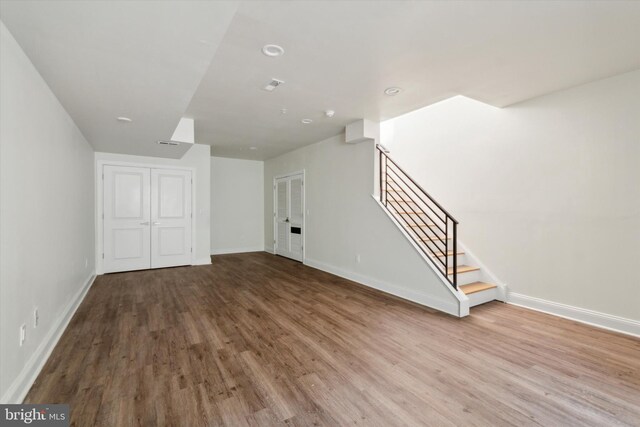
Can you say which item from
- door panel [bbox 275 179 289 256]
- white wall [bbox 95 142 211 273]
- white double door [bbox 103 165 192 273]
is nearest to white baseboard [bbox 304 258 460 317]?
door panel [bbox 275 179 289 256]

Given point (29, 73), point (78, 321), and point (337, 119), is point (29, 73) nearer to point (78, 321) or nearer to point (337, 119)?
point (78, 321)

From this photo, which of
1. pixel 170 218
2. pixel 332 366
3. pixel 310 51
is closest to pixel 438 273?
pixel 332 366

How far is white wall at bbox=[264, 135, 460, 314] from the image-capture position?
3.95 m

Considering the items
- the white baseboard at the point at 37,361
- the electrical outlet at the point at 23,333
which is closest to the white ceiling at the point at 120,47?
the electrical outlet at the point at 23,333

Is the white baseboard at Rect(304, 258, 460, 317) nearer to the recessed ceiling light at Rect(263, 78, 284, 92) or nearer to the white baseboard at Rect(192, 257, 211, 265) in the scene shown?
the white baseboard at Rect(192, 257, 211, 265)

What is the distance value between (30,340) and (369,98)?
13.1ft

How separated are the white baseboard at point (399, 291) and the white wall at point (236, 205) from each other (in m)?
3.11

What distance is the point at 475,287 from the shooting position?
3.88 m

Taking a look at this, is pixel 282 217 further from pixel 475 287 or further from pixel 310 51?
pixel 310 51

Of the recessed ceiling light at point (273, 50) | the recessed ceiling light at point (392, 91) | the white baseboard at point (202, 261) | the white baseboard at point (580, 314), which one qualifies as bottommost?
the white baseboard at point (580, 314)

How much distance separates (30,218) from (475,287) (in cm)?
473

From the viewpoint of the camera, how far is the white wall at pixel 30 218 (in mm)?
1734

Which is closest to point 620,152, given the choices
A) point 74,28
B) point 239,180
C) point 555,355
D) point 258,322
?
point 555,355

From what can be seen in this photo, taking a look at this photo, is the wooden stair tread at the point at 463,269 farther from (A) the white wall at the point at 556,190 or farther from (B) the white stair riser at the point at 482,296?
(B) the white stair riser at the point at 482,296
